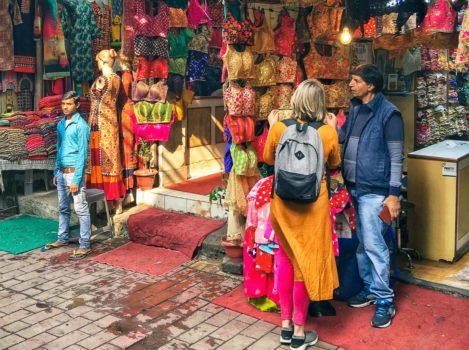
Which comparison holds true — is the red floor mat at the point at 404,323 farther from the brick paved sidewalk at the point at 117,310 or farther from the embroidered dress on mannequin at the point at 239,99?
the embroidered dress on mannequin at the point at 239,99

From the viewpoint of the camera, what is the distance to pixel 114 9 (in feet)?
29.2

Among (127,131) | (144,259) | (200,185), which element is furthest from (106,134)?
(144,259)

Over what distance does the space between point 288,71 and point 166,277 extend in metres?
2.58

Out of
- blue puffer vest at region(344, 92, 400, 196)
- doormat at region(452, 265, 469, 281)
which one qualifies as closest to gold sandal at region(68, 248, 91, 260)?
blue puffer vest at region(344, 92, 400, 196)

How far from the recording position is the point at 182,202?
26.2ft

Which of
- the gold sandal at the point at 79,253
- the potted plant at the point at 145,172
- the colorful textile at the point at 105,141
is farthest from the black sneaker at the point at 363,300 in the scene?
the colorful textile at the point at 105,141

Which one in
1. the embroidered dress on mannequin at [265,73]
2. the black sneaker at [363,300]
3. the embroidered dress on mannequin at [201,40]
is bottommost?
the black sneaker at [363,300]

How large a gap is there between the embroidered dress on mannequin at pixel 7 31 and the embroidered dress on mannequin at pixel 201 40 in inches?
106

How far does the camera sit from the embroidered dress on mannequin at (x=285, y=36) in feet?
20.3

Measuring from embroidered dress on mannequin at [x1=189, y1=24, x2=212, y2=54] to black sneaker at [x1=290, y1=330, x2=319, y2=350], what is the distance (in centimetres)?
511

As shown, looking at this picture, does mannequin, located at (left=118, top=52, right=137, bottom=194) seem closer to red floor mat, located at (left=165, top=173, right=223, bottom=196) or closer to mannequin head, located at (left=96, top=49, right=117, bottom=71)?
mannequin head, located at (left=96, top=49, right=117, bottom=71)

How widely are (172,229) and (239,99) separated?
7.11 ft

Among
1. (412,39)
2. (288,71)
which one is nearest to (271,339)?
(288,71)

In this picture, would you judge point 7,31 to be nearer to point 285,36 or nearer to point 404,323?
point 285,36
